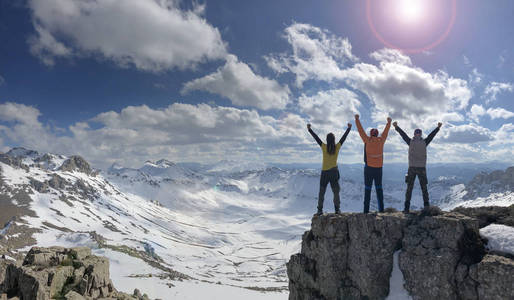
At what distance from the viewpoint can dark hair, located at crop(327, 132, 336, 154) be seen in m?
19.7

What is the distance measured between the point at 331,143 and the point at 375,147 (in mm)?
3131

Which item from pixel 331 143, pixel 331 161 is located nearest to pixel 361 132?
pixel 331 143

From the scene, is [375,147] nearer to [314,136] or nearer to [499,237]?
[314,136]

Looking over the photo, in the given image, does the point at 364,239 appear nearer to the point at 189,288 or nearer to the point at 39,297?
the point at 39,297

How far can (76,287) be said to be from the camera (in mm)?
21156

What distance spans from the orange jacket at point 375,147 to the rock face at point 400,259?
3786mm

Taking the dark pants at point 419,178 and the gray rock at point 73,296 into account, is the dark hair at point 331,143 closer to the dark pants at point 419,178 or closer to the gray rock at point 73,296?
the dark pants at point 419,178

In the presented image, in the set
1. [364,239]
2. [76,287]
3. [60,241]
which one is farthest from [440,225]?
[60,241]

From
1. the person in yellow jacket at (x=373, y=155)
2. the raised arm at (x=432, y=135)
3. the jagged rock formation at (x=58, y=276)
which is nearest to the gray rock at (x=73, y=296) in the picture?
the jagged rock formation at (x=58, y=276)

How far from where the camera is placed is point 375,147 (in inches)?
763

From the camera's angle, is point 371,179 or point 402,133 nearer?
point 402,133

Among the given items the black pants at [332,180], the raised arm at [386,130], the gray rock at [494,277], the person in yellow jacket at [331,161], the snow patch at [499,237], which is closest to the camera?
the gray rock at [494,277]

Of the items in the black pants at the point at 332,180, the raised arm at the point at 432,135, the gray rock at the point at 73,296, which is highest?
the raised arm at the point at 432,135

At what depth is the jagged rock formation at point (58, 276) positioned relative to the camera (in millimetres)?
19173
